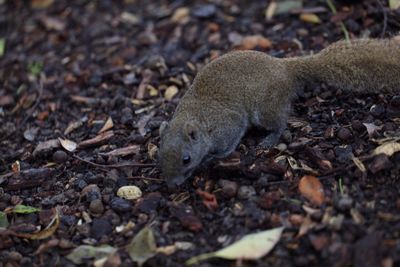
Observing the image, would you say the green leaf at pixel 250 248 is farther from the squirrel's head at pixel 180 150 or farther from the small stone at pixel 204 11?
the small stone at pixel 204 11

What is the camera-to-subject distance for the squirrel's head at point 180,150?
4.68 m

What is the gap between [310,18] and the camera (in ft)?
22.9

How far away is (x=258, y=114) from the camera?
531cm

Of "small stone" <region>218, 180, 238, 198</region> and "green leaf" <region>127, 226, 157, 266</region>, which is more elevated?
"small stone" <region>218, 180, 238, 198</region>

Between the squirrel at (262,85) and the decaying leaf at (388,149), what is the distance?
30.1 inches

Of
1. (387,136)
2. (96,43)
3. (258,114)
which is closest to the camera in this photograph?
(387,136)

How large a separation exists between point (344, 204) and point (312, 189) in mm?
338

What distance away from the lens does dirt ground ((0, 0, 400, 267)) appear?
13.6 feet

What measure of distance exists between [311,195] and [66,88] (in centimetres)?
381

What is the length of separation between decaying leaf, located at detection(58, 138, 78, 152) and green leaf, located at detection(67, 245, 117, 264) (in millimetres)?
1584

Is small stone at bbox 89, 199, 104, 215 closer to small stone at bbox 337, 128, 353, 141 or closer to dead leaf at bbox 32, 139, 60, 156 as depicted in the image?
dead leaf at bbox 32, 139, 60, 156

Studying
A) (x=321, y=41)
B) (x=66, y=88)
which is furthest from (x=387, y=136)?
(x=66, y=88)

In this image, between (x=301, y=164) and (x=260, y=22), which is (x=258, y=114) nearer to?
(x=301, y=164)

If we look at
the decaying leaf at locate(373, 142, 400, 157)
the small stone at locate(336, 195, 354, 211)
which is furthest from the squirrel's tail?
the small stone at locate(336, 195, 354, 211)
